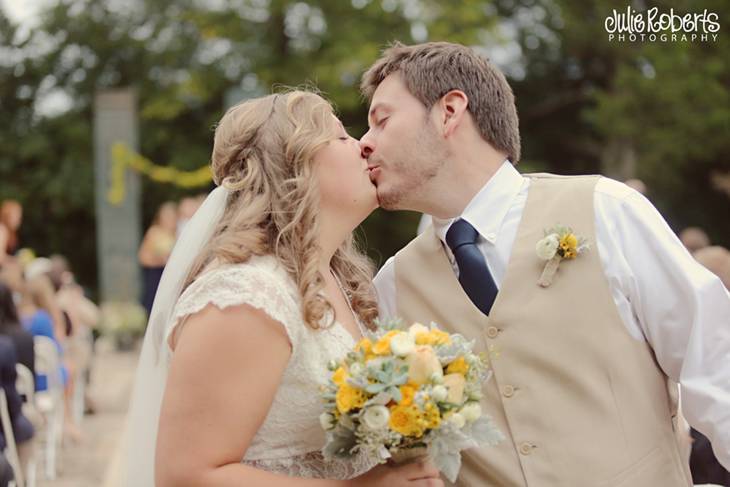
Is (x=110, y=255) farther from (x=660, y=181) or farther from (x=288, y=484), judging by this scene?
(x=288, y=484)

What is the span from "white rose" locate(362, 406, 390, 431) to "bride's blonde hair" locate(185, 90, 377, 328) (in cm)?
40

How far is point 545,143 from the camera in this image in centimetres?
2902

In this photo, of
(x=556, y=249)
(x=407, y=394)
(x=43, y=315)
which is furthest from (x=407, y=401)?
(x=43, y=315)

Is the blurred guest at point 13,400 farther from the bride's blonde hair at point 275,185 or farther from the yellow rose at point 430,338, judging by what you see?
the yellow rose at point 430,338

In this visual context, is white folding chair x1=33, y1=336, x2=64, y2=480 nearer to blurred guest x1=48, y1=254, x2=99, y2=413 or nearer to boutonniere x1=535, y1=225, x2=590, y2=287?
blurred guest x1=48, y1=254, x2=99, y2=413

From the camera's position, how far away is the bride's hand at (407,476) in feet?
8.12

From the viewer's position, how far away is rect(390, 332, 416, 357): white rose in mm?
2391

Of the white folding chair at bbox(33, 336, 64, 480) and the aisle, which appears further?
the aisle

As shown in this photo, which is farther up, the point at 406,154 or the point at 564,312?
the point at 406,154

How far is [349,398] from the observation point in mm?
2361

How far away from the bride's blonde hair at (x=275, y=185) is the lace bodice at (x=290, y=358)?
0.05m

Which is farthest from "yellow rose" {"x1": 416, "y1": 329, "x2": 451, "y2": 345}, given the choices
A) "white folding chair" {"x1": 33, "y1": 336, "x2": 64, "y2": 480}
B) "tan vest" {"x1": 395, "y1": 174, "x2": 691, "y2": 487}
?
"white folding chair" {"x1": 33, "y1": 336, "x2": 64, "y2": 480}

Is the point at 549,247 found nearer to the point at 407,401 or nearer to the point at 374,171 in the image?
the point at 374,171

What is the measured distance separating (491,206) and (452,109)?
0.32 metres
